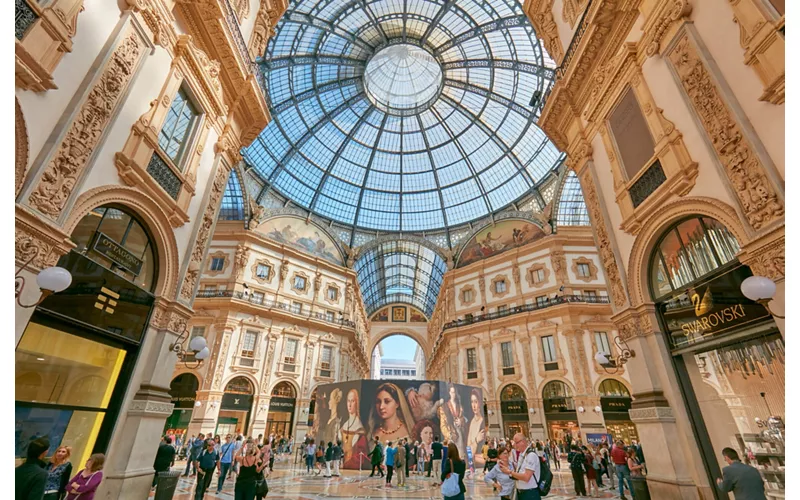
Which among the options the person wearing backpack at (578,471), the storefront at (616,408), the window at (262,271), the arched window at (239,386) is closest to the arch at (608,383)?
the storefront at (616,408)

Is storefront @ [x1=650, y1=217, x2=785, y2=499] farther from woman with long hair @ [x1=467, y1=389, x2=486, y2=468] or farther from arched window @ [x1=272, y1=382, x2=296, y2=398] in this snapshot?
arched window @ [x1=272, y1=382, x2=296, y2=398]

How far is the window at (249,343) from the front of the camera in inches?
1068

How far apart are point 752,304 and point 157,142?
43.2 ft

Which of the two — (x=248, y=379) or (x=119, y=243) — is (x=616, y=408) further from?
(x=119, y=243)

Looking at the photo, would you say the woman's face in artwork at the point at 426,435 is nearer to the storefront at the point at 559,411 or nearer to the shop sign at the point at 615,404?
the storefront at the point at 559,411

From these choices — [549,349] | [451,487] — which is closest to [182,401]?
[451,487]

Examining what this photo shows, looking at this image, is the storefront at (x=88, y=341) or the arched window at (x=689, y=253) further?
the arched window at (x=689, y=253)

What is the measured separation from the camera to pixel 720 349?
7211 mm

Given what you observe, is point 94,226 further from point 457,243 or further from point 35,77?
point 457,243

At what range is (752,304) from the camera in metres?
6.34

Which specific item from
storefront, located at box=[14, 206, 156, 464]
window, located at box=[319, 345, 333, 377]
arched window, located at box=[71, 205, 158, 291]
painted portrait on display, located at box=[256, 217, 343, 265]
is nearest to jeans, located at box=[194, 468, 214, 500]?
storefront, located at box=[14, 206, 156, 464]

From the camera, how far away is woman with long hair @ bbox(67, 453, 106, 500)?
4.80m

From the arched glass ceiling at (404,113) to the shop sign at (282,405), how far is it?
19.1 metres

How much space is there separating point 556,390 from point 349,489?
19.4m
